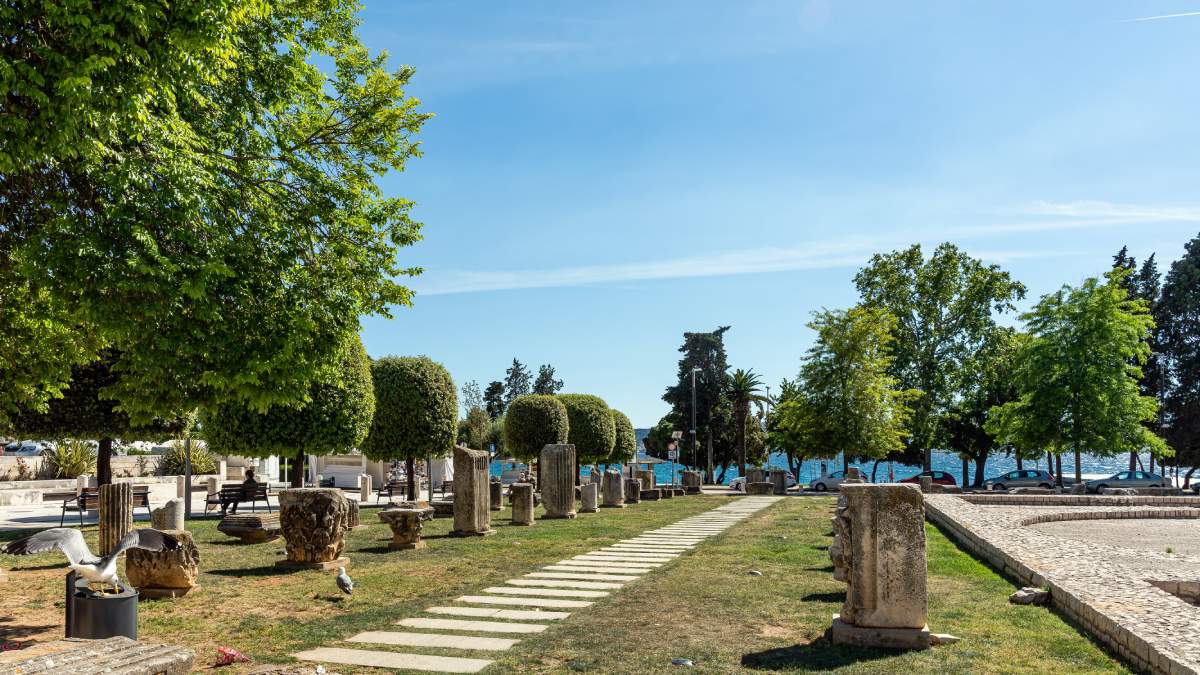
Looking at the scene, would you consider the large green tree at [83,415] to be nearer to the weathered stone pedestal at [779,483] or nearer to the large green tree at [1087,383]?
the weathered stone pedestal at [779,483]

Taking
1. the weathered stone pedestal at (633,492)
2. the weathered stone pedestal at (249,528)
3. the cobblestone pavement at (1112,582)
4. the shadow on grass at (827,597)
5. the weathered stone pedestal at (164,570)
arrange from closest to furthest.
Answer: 1. the cobblestone pavement at (1112,582)
2. the shadow on grass at (827,597)
3. the weathered stone pedestal at (164,570)
4. the weathered stone pedestal at (249,528)
5. the weathered stone pedestal at (633,492)

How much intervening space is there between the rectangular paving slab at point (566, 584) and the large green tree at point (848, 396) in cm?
2876

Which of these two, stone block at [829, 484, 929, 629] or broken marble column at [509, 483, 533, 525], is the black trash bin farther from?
broken marble column at [509, 483, 533, 525]

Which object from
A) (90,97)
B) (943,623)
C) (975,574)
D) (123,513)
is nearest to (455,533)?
(123,513)

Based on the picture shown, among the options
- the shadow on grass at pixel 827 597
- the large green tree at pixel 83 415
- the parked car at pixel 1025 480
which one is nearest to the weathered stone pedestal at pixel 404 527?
the shadow on grass at pixel 827 597

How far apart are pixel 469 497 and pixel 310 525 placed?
18.5 feet

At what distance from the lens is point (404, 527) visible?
15.5 m

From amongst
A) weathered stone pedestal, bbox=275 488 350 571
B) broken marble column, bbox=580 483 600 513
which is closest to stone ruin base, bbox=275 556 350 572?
weathered stone pedestal, bbox=275 488 350 571

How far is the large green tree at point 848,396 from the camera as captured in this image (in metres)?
38.8

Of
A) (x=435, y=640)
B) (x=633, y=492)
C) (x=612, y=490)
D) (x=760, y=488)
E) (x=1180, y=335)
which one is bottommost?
(x=760, y=488)

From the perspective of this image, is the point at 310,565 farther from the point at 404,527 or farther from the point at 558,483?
the point at 558,483

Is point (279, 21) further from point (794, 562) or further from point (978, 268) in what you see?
point (978, 268)

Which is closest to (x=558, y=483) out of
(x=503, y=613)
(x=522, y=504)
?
A: (x=522, y=504)

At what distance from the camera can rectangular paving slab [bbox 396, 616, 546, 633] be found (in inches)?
344
